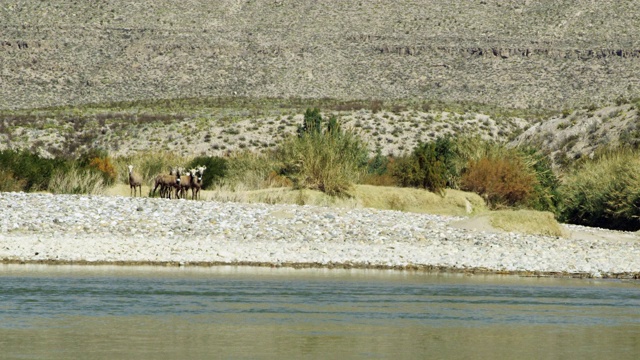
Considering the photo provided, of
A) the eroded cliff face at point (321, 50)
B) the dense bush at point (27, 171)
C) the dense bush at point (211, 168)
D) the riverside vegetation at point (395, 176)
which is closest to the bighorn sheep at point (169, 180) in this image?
the riverside vegetation at point (395, 176)

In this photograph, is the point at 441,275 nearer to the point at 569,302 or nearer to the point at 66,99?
the point at 569,302

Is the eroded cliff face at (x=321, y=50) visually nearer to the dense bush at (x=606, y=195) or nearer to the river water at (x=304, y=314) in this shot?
the dense bush at (x=606, y=195)

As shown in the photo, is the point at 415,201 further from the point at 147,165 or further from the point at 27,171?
the point at 27,171

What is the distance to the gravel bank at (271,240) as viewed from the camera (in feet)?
68.0

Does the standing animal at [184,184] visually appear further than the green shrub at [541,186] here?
No

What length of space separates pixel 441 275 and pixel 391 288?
2409mm

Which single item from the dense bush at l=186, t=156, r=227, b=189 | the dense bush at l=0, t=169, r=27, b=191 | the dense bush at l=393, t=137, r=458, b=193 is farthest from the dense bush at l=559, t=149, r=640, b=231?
the dense bush at l=0, t=169, r=27, b=191

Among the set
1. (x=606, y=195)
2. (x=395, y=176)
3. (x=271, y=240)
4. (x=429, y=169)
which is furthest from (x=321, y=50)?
(x=271, y=240)

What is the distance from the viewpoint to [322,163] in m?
32.6

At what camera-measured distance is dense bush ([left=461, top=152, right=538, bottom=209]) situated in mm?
34562

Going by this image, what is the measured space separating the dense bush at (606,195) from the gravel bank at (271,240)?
4.82 metres

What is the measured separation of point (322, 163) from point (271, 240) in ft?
30.3

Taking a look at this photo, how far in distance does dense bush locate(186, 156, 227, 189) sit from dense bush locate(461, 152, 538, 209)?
28.5 feet

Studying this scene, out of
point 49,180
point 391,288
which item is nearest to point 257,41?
point 49,180
